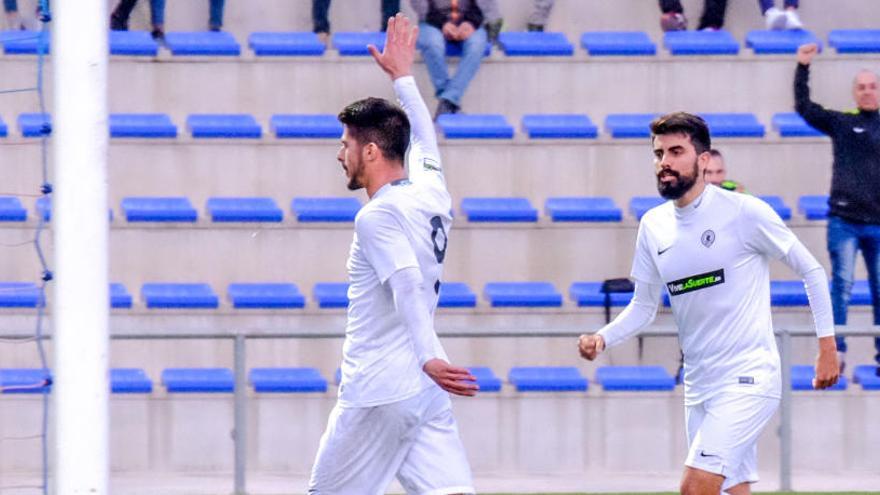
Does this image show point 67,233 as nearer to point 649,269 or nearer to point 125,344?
point 649,269

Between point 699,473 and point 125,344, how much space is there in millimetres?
5728

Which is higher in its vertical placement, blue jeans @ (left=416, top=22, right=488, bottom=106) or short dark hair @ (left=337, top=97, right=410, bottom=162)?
blue jeans @ (left=416, top=22, right=488, bottom=106)

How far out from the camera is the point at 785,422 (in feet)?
32.1

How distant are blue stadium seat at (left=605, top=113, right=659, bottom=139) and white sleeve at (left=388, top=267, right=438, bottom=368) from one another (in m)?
7.14

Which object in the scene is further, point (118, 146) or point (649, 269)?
point (118, 146)

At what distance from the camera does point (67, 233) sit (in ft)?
15.9

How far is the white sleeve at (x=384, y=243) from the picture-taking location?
5445 millimetres

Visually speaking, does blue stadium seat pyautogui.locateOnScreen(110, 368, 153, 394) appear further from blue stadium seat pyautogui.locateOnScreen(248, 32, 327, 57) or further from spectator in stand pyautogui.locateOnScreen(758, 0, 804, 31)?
→ spectator in stand pyautogui.locateOnScreen(758, 0, 804, 31)

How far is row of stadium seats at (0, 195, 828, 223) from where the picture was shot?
11.8 metres

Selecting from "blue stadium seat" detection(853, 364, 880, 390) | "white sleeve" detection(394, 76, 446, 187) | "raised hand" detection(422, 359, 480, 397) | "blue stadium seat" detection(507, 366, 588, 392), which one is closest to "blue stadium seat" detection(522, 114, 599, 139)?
"blue stadium seat" detection(507, 366, 588, 392)

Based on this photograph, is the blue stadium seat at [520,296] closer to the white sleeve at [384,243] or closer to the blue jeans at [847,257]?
the blue jeans at [847,257]

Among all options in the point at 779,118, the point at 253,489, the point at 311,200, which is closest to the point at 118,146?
the point at 311,200

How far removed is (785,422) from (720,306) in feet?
12.0

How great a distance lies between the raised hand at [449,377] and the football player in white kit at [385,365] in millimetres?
291
